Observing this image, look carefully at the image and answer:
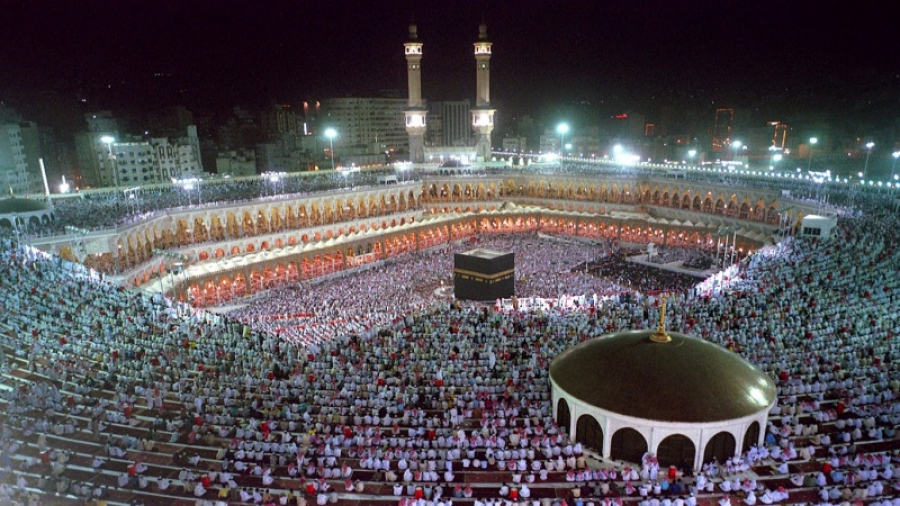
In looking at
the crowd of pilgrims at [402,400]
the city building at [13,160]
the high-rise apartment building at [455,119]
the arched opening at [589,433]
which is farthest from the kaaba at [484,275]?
the high-rise apartment building at [455,119]

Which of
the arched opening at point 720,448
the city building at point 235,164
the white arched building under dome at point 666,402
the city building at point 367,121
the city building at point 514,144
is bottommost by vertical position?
the arched opening at point 720,448

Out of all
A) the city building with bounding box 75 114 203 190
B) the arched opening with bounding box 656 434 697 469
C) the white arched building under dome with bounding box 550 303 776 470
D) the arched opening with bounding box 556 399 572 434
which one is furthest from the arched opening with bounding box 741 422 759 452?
the city building with bounding box 75 114 203 190

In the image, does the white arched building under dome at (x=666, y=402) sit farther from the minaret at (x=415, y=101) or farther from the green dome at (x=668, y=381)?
the minaret at (x=415, y=101)

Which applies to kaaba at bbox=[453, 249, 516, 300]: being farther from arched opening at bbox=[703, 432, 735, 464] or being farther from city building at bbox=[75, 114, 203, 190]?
city building at bbox=[75, 114, 203, 190]

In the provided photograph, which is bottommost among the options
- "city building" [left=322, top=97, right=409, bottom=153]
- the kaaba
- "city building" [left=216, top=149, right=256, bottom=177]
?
the kaaba

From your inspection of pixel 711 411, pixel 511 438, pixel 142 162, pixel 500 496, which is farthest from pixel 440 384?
pixel 142 162
